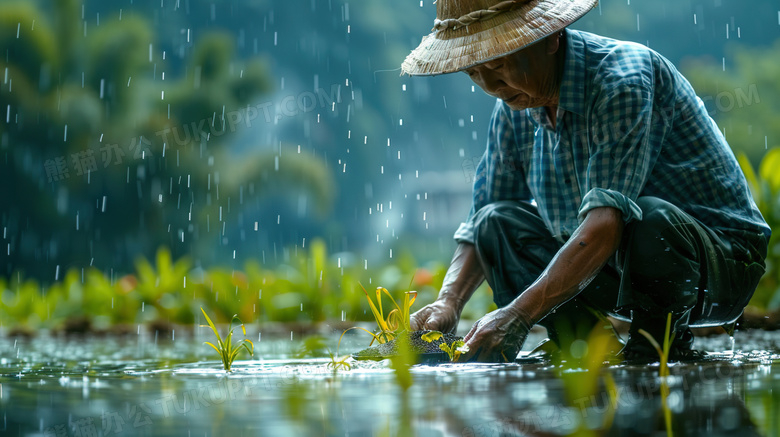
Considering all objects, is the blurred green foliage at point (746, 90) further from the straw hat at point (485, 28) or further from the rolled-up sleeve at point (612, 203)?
the rolled-up sleeve at point (612, 203)

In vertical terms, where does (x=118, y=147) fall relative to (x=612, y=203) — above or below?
above

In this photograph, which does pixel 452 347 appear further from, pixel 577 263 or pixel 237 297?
pixel 237 297

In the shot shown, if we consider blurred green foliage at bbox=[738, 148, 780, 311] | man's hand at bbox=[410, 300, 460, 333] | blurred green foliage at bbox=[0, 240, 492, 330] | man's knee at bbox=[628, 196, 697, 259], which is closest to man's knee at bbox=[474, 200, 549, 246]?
man's hand at bbox=[410, 300, 460, 333]

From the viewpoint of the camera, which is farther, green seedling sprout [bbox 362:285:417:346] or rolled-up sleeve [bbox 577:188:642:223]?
green seedling sprout [bbox 362:285:417:346]

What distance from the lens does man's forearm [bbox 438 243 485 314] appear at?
7.97ft

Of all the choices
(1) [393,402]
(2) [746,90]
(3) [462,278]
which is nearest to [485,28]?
(3) [462,278]

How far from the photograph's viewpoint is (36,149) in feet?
32.8

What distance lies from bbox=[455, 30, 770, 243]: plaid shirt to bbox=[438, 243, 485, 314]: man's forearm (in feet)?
0.91

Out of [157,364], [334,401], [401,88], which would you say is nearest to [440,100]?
[401,88]

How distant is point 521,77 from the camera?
2125 mm

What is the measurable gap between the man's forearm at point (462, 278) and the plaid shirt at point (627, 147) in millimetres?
276

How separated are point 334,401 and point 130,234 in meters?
9.70

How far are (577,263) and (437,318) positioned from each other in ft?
1.70

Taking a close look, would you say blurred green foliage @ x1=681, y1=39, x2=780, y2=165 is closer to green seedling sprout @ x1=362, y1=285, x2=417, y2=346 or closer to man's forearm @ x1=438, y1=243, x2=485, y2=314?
man's forearm @ x1=438, y1=243, x2=485, y2=314
